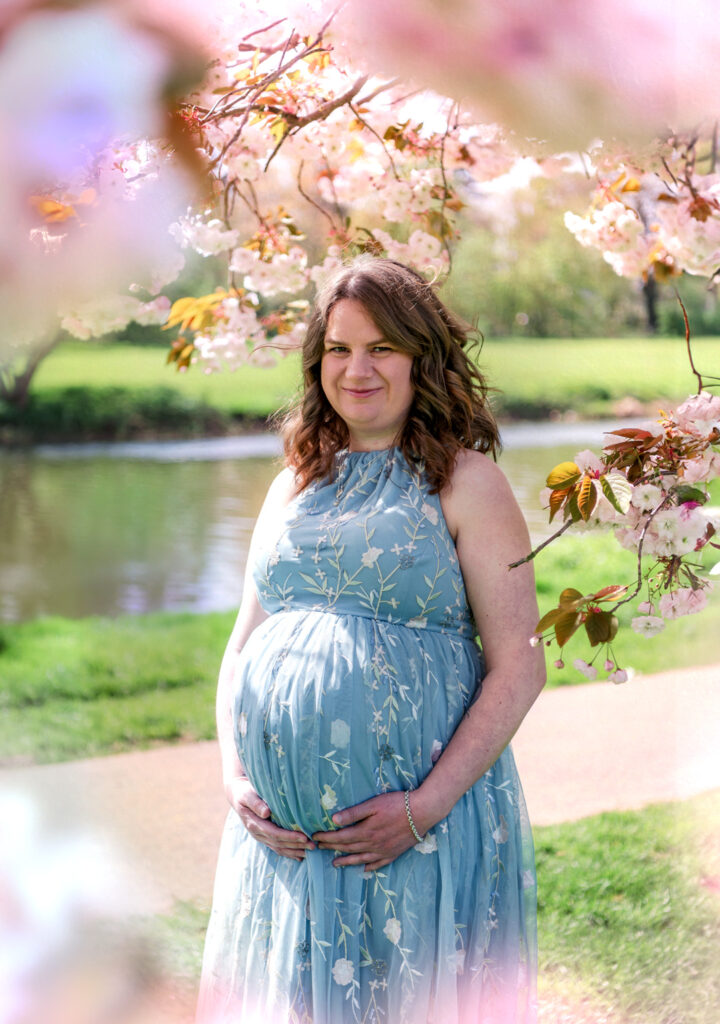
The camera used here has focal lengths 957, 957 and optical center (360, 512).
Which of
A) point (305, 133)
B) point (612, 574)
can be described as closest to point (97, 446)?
point (612, 574)

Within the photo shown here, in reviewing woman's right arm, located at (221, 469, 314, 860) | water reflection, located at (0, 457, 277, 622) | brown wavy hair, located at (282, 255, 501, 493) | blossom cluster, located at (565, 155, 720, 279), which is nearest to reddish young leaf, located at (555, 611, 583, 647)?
brown wavy hair, located at (282, 255, 501, 493)

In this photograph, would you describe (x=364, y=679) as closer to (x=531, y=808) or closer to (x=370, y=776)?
(x=370, y=776)

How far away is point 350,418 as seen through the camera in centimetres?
89

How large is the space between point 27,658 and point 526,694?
342cm

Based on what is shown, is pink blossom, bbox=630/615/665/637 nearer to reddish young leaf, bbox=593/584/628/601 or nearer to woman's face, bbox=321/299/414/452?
reddish young leaf, bbox=593/584/628/601

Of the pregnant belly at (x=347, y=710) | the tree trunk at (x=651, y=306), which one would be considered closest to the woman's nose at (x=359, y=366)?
the pregnant belly at (x=347, y=710)

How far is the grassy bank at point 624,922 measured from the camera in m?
1.54

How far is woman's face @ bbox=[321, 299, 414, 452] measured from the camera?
878 mm

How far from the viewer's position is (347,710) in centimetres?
83

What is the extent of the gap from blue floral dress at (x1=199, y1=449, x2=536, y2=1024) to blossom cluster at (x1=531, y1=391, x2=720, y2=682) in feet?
0.51

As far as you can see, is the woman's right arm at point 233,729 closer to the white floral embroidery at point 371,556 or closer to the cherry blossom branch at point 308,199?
the white floral embroidery at point 371,556

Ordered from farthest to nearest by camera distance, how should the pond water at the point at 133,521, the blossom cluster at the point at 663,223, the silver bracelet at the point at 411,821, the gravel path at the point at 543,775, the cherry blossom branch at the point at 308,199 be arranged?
the pond water at the point at 133,521
the gravel path at the point at 543,775
the cherry blossom branch at the point at 308,199
the blossom cluster at the point at 663,223
the silver bracelet at the point at 411,821

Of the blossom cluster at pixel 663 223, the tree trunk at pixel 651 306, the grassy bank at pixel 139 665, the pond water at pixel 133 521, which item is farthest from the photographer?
the tree trunk at pixel 651 306

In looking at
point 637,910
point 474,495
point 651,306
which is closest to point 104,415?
point 651,306
